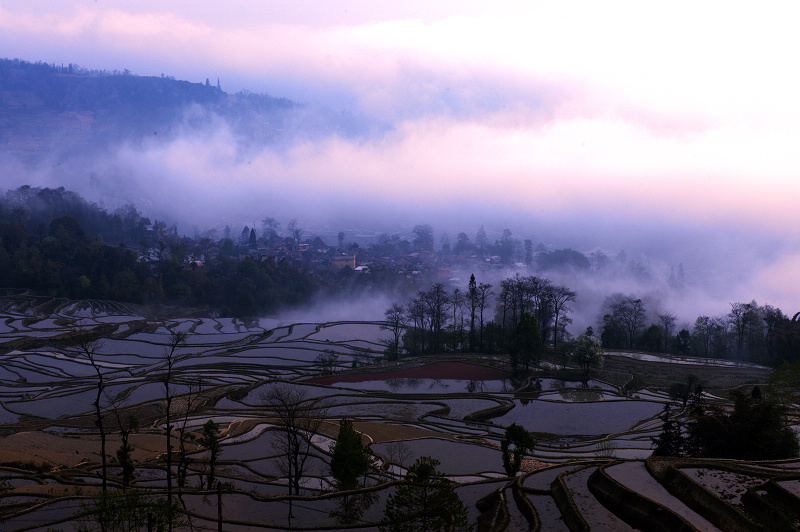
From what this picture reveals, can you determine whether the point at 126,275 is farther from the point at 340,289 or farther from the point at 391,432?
the point at 391,432

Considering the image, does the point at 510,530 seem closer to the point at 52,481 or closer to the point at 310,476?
the point at 310,476

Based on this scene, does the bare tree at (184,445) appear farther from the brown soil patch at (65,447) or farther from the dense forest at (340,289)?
the dense forest at (340,289)

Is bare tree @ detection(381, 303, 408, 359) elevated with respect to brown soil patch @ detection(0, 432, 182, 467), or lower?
elevated

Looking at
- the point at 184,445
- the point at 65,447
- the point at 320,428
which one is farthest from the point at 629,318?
the point at 65,447

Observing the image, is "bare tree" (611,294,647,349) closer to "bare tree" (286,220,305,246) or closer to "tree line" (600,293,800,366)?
"tree line" (600,293,800,366)

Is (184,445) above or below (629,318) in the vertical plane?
below

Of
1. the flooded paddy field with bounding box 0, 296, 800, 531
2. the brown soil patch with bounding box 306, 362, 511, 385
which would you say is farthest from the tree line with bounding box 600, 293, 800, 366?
the brown soil patch with bounding box 306, 362, 511, 385
